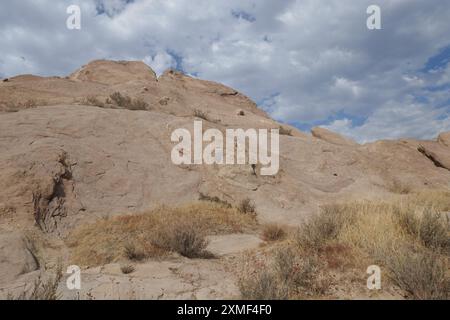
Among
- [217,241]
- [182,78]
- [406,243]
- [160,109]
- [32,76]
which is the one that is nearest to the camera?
[406,243]

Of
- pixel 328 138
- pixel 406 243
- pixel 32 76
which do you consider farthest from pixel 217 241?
pixel 32 76

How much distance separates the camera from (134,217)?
905 cm

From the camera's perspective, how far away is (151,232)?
304 inches

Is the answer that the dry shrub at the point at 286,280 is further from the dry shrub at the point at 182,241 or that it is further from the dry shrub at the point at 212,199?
the dry shrub at the point at 212,199

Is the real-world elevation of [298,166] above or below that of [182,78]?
below

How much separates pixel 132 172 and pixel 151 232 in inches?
151

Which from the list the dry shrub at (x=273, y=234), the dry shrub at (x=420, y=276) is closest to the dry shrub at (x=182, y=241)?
the dry shrub at (x=273, y=234)

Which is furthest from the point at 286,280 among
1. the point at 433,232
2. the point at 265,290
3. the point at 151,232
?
the point at 151,232

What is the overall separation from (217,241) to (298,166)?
6.82m

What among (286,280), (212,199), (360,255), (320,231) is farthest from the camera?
(212,199)

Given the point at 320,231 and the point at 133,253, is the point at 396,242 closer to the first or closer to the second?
the point at 320,231
